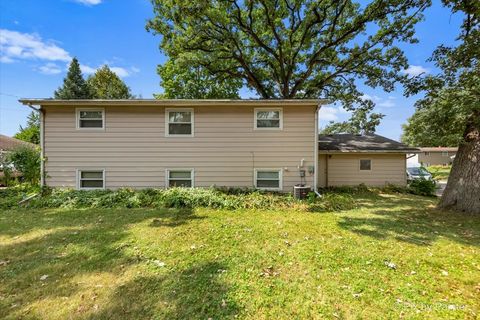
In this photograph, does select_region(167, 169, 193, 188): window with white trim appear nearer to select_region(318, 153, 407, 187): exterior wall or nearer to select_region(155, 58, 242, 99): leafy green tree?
select_region(318, 153, 407, 187): exterior wall

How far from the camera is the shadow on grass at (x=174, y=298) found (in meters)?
2.56

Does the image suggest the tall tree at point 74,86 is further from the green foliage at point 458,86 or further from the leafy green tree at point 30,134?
the green foliage at point 458,86

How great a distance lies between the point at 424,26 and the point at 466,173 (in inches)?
372

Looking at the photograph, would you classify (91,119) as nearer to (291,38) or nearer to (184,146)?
(184,146)

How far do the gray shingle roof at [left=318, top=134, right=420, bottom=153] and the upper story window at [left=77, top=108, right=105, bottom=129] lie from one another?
1027cm

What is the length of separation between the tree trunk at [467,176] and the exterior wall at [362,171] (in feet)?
16.8

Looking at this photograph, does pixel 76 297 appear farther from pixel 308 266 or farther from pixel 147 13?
pixel 147 13

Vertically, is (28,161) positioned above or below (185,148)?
below

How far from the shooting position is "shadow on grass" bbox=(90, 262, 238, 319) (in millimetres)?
2564

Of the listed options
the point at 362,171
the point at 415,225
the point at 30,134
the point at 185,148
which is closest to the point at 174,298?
the point at 415,225

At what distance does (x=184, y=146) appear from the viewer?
9.06 meters

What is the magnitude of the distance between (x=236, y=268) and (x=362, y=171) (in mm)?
11064

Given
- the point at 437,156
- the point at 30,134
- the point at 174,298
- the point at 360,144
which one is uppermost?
the point at 30,134

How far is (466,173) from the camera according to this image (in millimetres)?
6766
